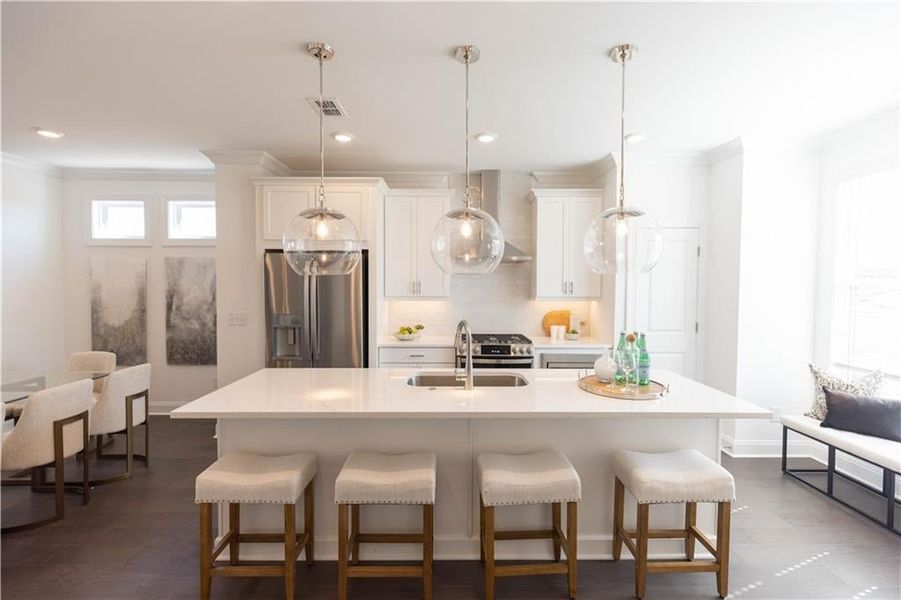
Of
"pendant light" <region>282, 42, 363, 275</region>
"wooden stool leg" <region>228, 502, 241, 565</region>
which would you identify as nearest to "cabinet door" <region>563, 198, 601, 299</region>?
"pendant light" <region>282, 42, 363, 275</region>

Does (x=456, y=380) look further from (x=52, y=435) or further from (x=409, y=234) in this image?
(x=52, y=435)

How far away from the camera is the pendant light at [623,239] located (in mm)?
2246

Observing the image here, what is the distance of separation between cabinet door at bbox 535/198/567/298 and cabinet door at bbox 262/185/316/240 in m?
2.31

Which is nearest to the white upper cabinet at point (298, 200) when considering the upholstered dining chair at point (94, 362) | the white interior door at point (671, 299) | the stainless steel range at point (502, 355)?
the stainless steel range at point (502, 355)

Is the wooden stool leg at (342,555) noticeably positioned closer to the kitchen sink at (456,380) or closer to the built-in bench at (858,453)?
the kitchen sink at (456,380)

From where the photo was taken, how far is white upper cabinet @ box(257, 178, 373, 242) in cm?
422

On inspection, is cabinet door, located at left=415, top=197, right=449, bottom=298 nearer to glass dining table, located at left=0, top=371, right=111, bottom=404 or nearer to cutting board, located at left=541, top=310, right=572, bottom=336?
cutting board, located at left=541, top=310, right=572, bottom=336

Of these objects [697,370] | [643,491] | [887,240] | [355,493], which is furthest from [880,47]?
[355,493]

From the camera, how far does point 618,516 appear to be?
94.7 inches

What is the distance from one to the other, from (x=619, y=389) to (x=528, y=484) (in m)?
0.83

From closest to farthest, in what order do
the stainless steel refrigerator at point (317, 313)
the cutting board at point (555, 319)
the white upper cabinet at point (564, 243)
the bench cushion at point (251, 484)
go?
the bench cushion at point (251, 484), the stainless steel refrigerator at point (317, 313), the white upper cabinet at point (564, 243), the cutting board at point (555, 319)

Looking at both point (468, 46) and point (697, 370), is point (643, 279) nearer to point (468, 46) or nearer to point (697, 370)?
point (697, 370)

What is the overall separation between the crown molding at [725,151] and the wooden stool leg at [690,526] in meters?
3.02

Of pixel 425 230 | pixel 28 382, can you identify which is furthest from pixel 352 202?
pixel 28 382
